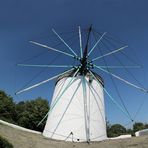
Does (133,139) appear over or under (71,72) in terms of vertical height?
under

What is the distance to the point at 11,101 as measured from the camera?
191ft

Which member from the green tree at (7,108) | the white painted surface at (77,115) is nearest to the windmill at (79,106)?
the white painted surface at (77,115)

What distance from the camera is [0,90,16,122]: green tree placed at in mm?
54781

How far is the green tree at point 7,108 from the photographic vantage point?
180 feet

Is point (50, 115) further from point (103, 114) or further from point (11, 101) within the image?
point (11, 101)

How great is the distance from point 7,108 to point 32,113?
5051 mm

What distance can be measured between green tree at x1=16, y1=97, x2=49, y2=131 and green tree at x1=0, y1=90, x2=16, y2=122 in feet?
5.27

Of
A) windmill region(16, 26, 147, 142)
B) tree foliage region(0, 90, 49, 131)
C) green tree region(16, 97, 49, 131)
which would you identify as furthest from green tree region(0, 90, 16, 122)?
windmill region(16, 26, 147, 142)

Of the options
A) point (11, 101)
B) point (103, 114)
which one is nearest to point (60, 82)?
point (103, 114)

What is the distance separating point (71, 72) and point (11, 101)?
23242 millimetres

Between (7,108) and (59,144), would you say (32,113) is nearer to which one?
(7,108)

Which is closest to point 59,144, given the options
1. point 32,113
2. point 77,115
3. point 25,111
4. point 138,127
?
point 77,115

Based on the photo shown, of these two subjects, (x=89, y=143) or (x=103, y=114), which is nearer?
(x=89, y=143)

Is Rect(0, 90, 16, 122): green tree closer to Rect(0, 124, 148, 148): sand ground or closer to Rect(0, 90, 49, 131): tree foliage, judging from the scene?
Rect(0, 90, 49, 131): tree foliage
